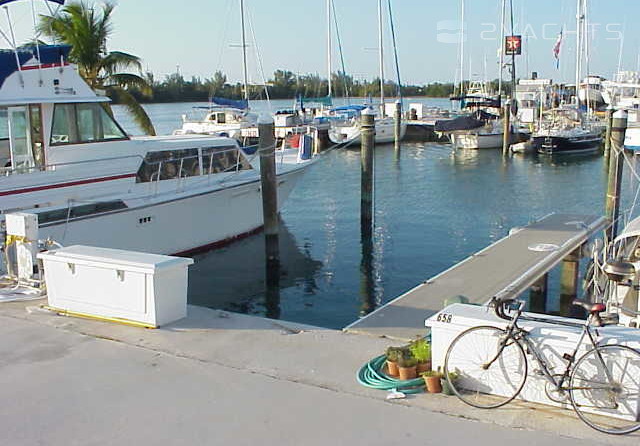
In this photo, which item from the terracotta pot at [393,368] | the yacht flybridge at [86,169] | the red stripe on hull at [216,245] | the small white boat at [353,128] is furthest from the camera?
the small white boat at [353,128]

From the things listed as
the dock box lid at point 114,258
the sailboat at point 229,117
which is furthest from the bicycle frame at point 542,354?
the sailboat at point 229,117

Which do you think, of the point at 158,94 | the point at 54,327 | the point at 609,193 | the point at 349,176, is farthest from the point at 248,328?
the point at 158,94

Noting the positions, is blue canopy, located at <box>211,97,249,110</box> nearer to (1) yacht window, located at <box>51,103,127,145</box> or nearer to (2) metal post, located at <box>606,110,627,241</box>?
(1) yacht window, located at <box>51,103,127,145</box>

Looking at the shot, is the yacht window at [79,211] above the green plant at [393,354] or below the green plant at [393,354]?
above

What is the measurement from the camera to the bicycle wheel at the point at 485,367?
5.11 m

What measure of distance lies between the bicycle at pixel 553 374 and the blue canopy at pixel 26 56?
10356mm

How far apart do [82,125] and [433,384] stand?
1020cm

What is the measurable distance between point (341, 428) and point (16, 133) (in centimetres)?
1027

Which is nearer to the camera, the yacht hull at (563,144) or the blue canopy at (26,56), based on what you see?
the blue canopy at (26,56)

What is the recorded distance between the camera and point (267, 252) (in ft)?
49.4

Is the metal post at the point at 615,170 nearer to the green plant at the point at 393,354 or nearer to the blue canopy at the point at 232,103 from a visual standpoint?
the green plant at the point at 393,354

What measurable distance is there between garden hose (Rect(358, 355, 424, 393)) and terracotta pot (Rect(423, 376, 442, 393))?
69mm

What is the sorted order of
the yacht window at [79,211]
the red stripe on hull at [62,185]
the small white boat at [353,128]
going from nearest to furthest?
the red stripe on hull at [62,185] → the yacht window at [79,211] → the small white boat at [353,128]

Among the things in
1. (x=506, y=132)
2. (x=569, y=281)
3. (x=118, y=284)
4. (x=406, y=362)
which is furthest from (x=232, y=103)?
(x=406, y=362)
